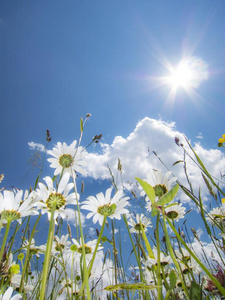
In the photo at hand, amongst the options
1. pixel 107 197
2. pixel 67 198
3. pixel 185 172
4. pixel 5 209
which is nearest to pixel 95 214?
pixel 107 197

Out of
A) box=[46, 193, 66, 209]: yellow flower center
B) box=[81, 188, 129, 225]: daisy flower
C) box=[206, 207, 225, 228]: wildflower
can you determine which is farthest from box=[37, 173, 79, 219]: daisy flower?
box=[206, 207, 225, 228]: wildflower

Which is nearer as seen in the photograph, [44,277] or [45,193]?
[44,277]

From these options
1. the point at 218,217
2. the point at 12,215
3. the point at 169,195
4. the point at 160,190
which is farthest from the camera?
the point at 218,217

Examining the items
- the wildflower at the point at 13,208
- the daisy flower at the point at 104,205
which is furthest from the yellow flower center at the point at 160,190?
the wildflower at the point at 13,208

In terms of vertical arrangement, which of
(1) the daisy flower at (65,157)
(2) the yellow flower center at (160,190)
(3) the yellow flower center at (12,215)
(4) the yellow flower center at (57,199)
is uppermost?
(1) the daisy flower at (65,157)

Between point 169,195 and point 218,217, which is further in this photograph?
point 218,217

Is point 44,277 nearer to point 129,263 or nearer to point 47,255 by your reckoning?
point 47,255

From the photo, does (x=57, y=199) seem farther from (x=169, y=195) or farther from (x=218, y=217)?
(x=218, y=217)

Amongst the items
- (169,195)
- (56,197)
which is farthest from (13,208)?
(169,195)

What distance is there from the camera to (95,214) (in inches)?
35.0

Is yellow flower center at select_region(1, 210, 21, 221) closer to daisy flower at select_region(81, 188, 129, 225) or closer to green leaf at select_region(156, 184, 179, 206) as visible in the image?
daisy flower at select_region(81, 188, 129, 225)

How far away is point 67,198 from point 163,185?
0.38 metres

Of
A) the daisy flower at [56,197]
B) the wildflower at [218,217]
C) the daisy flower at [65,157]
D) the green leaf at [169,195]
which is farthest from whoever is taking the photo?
the daisy flower at [65,157]

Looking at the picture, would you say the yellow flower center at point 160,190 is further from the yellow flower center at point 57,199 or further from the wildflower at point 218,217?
the yellow flower center at point 57,199
